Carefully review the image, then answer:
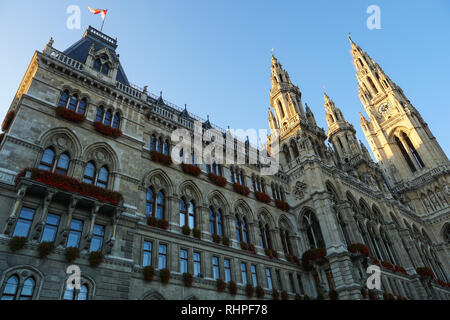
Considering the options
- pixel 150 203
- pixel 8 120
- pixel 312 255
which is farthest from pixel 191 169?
pixel 312 255

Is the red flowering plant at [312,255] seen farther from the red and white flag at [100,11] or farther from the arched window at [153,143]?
the red and white flag at [100,11]

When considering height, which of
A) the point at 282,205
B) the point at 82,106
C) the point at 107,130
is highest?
the point at 82,106

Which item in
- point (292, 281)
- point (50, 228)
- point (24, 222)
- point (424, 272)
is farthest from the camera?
point (424, 272)

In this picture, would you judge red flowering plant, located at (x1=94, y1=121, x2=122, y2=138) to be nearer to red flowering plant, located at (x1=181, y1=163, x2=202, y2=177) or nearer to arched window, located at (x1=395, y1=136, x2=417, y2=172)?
red flowering plant, located at (x1=181, y1=163, x2=202, y2=177)

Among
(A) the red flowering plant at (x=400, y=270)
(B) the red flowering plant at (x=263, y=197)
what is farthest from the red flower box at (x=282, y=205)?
(A) the red flowering plant at (x=400, y=270)

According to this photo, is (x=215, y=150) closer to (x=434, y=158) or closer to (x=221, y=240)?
(x=221, y=240)

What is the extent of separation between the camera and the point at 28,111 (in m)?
19.8

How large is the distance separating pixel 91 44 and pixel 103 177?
47.6 feet

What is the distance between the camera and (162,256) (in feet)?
70.5

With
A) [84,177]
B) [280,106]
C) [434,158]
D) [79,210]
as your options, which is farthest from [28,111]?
[434,158]

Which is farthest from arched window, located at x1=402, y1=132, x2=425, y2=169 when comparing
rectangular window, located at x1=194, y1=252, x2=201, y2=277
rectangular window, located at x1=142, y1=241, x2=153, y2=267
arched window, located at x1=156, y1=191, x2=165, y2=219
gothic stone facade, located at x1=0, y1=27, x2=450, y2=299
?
rectangular window, located at x1=142, y1=241, x2=153, y2=267

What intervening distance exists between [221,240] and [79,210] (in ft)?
37.4

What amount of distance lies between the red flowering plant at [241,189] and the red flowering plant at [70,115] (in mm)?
14780

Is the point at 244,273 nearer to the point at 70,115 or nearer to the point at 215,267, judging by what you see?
the point at 215,267
